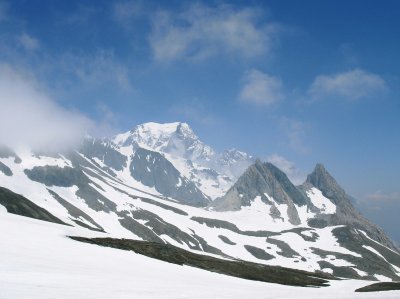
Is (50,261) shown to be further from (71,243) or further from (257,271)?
(257,271)

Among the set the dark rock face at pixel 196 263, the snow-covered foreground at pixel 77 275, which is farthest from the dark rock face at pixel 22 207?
the snow-covered foreground at pixel 77 275

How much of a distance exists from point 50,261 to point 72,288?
34.8 ft

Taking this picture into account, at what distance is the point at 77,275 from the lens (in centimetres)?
2688

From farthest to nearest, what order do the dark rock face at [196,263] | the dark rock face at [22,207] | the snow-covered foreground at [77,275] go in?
1. the dark rock face at [22,207]
2. the dark rock face at [196,263]
3. the snow-covered foreground at [77,275]

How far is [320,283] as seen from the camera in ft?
227

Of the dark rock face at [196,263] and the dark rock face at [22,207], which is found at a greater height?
the dark rock face at [22,207]

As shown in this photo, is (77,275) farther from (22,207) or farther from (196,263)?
(22,207)

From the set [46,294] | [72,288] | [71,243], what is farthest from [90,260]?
[46,294]

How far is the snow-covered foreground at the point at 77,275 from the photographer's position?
2141 centimetres

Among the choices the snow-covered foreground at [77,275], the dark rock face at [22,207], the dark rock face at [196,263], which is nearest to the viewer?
the snow-covered foreground at [77,275]

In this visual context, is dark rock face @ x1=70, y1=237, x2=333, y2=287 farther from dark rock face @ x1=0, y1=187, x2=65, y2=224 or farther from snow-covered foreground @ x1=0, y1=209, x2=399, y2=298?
dark rock face @ x1=0, y1=187, x2=65, y2=224

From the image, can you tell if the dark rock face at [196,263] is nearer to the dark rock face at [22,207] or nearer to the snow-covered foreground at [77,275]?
the snow-covered foreground at [77,275]

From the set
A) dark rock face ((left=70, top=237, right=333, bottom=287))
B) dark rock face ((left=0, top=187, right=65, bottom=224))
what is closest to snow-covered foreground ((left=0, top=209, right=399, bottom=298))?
dark rock face ((left=70, top=237, right=333, bottom=287))

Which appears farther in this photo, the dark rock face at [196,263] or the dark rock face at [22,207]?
the dark rock face at [22,207]
